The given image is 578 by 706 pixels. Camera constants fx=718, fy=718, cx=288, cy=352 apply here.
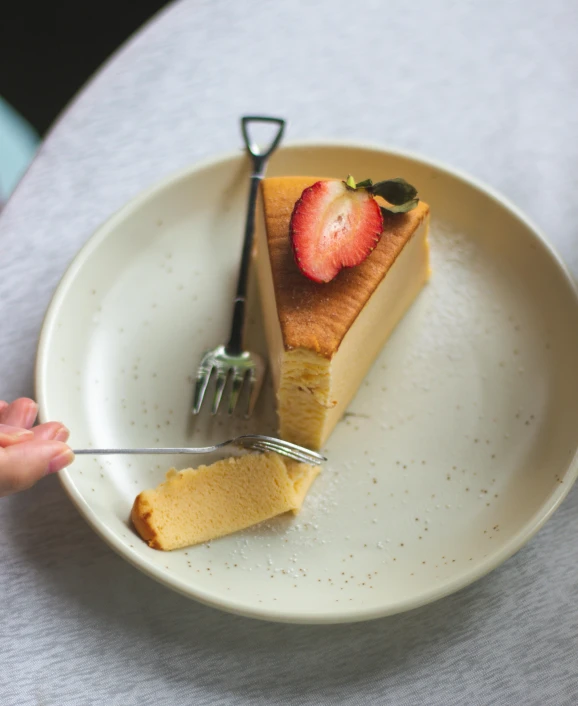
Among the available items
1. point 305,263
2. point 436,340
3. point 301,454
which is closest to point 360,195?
point 305,263

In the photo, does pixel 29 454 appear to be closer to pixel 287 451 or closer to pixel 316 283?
pixel 287 451

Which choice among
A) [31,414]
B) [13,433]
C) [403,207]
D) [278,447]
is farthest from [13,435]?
[403,207]

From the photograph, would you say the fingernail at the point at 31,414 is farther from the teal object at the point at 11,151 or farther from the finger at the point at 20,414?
the teal object at the point at 11,151

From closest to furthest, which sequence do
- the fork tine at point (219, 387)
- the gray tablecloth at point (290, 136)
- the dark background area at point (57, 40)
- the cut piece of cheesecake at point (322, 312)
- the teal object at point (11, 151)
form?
the gray tablecloth at point (290, 136), the cut piece of cheesecake at point (322, 312), the fork tine at point (219, 387), the teal object at point (11, 151), the dark background area at point (57, 40)

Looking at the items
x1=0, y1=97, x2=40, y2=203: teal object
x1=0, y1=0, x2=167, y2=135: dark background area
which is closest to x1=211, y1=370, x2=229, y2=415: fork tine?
x1=0, y1=97, x2=40, y2=203: teal object

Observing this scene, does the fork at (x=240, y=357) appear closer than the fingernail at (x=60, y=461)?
No

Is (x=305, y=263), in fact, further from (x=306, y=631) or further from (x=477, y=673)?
(x=477, y=673)

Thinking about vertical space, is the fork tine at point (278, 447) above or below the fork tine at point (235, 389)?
below

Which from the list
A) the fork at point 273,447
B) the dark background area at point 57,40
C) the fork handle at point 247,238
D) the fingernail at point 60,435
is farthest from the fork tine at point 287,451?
the dark background area at point 57,40
